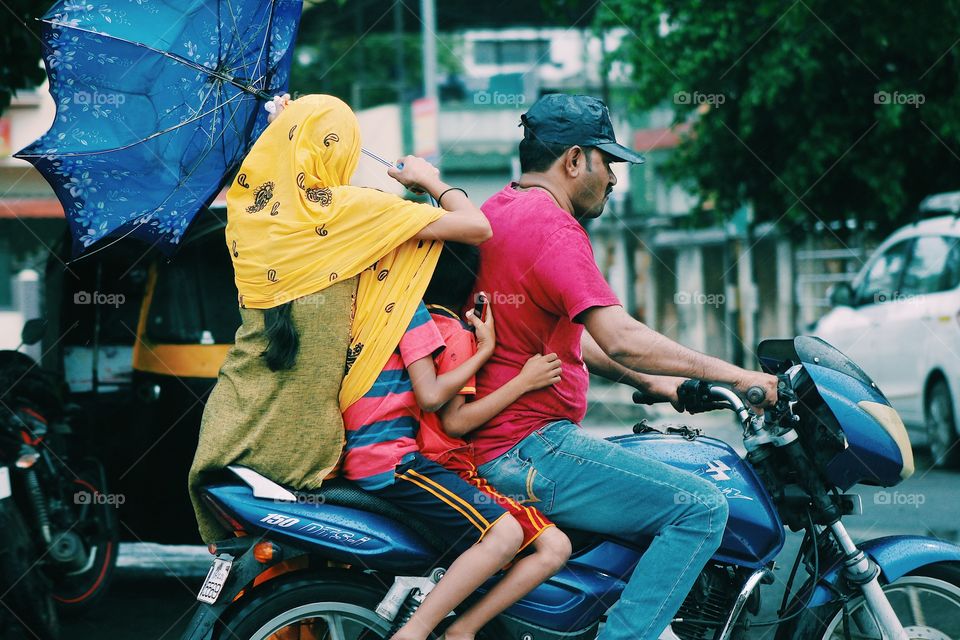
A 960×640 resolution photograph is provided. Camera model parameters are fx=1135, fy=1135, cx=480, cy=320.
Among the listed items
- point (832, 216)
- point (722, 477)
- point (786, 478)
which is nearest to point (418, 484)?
point (722, 477)

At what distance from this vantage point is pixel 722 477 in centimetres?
314

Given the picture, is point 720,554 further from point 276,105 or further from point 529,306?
point 276,105

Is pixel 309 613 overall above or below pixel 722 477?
below

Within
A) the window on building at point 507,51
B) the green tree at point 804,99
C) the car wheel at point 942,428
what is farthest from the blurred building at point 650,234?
the car wheel at point 942,428

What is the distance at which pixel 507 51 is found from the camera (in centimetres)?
3067

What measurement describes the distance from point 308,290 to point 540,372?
66 centimetres

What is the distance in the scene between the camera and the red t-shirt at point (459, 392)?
303 cm

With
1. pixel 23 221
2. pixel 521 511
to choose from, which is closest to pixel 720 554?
pixel 521 511

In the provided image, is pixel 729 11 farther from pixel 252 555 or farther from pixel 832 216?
pixel 252 555

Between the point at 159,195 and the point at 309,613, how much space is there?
1.37 meters

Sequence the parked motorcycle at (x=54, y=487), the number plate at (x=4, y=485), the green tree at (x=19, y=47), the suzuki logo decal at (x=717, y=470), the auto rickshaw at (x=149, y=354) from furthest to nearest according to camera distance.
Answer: the green tree at (x=19, y=47) → the auto rickshaw at (x=149, y=354) → the parked motorcycle at (x=54, y=487) → the number plate at (x=4, y=485) → the suzuki logo decal at (x=717, y=470)

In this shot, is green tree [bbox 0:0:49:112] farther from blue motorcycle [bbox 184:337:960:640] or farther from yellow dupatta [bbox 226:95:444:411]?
blue motorcycle [bbox 184:337:960:640]

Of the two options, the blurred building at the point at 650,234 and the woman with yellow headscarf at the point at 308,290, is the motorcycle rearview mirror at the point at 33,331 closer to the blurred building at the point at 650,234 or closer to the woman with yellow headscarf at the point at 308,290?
the woman with yellow headscarf at the point at 308,290

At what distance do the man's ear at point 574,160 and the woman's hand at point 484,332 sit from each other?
0.47 m
